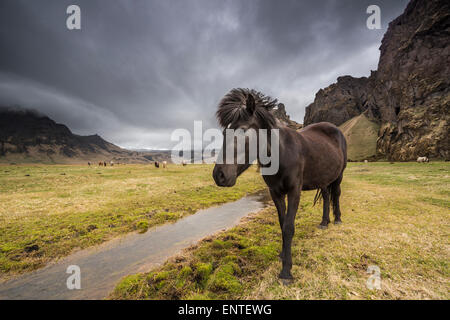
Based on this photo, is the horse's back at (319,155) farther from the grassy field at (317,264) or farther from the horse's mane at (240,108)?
the grassy field at (317,264)

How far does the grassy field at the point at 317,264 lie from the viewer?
10.6 feet

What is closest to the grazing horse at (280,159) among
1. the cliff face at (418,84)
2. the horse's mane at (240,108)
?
the horse's mane at (240,108)

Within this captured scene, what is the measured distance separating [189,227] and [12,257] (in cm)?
498

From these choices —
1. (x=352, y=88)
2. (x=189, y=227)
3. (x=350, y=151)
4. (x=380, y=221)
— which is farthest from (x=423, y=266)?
(x=352, y=88)

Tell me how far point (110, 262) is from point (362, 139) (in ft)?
438

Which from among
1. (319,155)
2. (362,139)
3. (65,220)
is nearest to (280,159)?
(319,155)

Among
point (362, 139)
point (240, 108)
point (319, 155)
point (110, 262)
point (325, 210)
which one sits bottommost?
point (110, 262)

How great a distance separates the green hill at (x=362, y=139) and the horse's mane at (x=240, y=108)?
4194 inches

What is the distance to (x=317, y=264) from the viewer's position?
4.03m

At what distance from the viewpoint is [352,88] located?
16562 centimetres

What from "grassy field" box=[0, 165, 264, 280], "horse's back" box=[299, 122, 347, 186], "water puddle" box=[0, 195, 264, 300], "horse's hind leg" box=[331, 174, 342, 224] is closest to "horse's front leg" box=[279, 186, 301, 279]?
"horse's back" box=[299, 122, 347, 186]

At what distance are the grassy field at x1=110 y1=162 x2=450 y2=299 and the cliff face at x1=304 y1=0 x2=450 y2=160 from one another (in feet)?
248

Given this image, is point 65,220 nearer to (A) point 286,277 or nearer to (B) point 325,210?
(A) point 286,277

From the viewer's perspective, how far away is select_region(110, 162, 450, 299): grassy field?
324 cm
